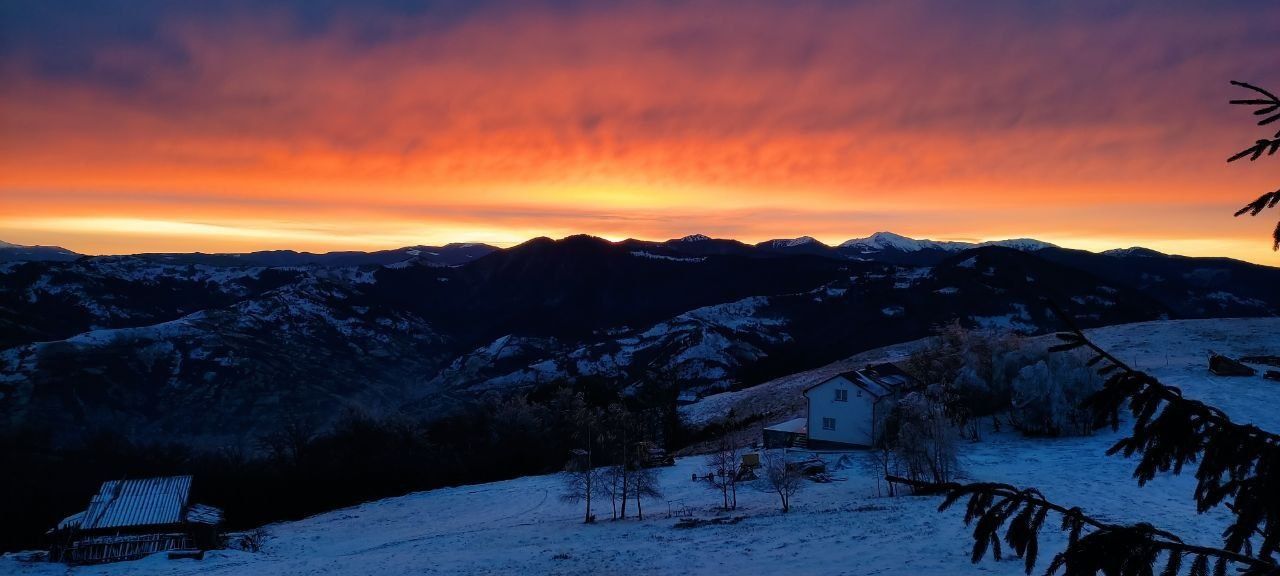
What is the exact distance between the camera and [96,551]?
3906cm

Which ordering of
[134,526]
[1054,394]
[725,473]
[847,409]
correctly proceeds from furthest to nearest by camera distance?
[847,409], [1054,394], [725,473], [134,526]

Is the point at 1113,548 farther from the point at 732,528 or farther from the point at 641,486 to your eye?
the point at 641,486

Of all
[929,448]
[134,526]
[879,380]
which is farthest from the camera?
[879,380]

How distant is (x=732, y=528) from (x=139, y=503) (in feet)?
117

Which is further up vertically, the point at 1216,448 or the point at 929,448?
the point at 1216,448

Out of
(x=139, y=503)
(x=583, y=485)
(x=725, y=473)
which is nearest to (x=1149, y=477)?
(x=583, y=485)

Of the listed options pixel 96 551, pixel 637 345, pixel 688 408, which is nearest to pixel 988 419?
pixel 688 408

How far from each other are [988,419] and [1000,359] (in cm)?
456

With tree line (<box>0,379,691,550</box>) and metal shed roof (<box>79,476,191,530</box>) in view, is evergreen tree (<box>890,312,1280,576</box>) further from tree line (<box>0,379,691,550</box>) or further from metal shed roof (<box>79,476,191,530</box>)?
tree line (<box>0,379,691,550</box>)

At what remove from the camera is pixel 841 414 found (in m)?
53.5

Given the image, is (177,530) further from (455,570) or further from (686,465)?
(686,465)

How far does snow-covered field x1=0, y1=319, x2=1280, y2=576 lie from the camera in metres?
27.6

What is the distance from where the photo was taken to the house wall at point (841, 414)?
52438 millimetres

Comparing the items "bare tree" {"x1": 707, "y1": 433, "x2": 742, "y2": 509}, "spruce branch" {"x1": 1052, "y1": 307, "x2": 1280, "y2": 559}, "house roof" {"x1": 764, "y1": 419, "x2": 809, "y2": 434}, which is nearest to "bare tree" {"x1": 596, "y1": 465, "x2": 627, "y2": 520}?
"bare tree" {"x1": 707, "y1": 433, "x2": 742, "y2": 509}
